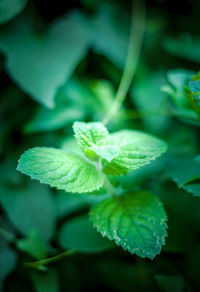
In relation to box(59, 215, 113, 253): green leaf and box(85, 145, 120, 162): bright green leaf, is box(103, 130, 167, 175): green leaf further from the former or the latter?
box(59, 215, 113, 253): green leaf

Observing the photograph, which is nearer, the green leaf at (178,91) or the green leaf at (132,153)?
the green leaf at (132,153)

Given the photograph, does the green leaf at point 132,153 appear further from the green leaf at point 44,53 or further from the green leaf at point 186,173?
the green leaf at point 44,53

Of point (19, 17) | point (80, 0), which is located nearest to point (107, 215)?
point (19, 17)

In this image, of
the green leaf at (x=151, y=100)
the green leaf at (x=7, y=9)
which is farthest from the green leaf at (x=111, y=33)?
the green leaf at (x=7, y=9)

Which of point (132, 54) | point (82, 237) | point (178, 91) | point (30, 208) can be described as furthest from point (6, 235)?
point (132, 54)

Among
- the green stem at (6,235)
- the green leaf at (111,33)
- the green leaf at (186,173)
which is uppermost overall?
the green leaf at (111,33)

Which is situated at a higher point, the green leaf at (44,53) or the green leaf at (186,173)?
the green leaf at (44,53)
